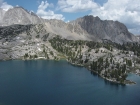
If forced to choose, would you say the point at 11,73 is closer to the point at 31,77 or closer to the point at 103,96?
the point at 31,77

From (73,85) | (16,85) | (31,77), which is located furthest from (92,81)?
(16,85)

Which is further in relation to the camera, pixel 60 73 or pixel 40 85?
pixel 60 73

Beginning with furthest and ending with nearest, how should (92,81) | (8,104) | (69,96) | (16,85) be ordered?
(92,81)
(16,85)
(69,96)
(8,104)

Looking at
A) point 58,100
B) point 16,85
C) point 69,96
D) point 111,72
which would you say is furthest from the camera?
point 111,72

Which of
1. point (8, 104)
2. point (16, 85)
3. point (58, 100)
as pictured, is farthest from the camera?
point (16, 85)

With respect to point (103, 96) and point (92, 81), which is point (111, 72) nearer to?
point (92, 81)

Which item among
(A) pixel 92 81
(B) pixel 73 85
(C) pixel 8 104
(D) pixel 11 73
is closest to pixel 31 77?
(D) pixel 11 73
